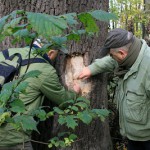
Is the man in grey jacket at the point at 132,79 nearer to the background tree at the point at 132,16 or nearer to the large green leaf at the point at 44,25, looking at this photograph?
the large green leaf at the point at 44,25

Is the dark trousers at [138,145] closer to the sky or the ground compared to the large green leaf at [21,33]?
closer to the ground

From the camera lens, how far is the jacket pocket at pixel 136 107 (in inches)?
113

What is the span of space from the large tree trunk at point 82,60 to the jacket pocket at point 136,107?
1.57 ft

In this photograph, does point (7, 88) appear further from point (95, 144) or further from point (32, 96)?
point (95, 144)

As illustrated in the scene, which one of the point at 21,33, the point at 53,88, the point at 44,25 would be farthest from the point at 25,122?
the point at 53,88

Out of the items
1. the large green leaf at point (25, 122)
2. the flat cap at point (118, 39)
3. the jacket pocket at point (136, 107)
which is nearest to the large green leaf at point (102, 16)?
the large green leaf at point (25, 122)

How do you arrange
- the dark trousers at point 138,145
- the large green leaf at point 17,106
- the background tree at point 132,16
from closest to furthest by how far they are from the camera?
the large green leaf at point 17,106 → the dark trousers at point 138,145 → the background tree at point 132,16

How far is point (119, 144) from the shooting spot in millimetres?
4438

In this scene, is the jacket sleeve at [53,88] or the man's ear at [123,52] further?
the man's ear at [123,52]

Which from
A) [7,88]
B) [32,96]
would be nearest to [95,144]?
[32,96]

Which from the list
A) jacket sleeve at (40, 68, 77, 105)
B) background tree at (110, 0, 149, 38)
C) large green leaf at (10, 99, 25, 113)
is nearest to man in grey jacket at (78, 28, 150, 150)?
jacket sleeve at (40, 68, 77, 105)

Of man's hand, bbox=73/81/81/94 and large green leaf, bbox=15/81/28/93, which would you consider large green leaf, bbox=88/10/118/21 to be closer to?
large green leaf, bbox=15/81/28/93

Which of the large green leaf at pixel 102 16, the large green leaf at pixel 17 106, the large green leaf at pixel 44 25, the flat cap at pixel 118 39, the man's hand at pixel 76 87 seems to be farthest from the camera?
the man's hand at pixel 76 87

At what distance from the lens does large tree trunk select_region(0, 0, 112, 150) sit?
10.3ft
